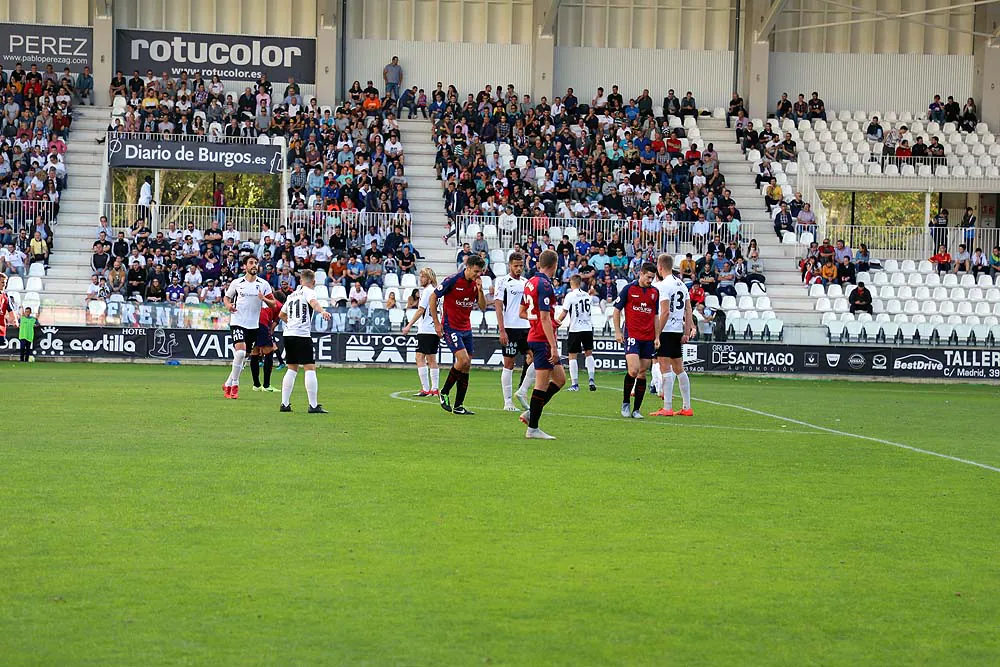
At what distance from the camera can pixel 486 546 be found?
781cm

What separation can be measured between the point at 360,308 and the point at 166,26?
18416 millimetres

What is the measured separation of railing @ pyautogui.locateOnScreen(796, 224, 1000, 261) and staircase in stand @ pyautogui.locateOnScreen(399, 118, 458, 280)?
1130 cm

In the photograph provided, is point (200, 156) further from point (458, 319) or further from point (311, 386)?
point (311, 386)

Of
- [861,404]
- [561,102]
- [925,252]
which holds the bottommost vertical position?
[861,404]

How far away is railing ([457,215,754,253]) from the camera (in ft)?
120

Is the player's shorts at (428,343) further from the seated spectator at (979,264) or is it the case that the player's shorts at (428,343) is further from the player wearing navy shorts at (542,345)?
the seated spectator at (979,264)

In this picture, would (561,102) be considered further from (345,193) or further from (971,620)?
(971,620)

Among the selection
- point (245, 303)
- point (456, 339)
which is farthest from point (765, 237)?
point (456, 339)

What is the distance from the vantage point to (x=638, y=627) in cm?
604

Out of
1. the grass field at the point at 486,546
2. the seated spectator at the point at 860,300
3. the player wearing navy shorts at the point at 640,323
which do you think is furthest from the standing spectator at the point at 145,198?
the grass field at the point at 486,546

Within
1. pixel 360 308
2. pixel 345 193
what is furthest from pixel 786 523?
pixel 345 193

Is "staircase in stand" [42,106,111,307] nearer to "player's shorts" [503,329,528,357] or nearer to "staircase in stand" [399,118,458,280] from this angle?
"staircase in stand" [399,118,458,280]

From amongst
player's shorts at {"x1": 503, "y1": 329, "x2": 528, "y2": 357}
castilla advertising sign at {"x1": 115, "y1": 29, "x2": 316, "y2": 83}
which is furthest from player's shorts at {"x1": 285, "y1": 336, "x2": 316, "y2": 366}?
castilla advertising sign at {"x1": 115, "y1": 29, "x2": 316, "y2": 83}

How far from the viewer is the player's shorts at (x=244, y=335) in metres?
20.2
